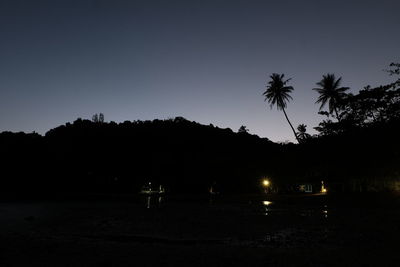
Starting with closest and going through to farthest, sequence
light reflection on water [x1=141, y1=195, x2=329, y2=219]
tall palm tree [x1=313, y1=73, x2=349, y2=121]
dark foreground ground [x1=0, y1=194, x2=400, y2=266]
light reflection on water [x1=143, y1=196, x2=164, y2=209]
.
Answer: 1. dark foreground ground [x1=0, y1=194, x2=400, y2=266]
2. light reflection on water [x1=141, y1=195, x2=329, y2=219]
3. light reflection on water [x1=143, y1=196, x2=164, y2=209]
4. tall palm tree [x1=313, y1=73, x2=349, y2=121]

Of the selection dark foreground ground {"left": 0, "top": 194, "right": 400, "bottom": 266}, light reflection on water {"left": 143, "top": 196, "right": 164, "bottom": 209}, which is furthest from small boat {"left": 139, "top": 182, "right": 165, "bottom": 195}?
dark foreground ground {"left": 0, "top": 194, "right": 400, "bottom": 266}

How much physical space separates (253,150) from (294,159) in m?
22.5

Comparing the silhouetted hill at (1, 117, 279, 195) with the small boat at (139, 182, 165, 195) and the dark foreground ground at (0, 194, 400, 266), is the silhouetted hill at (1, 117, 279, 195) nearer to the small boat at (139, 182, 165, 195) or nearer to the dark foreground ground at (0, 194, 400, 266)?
the small boat at (139, 182, 165, 195)

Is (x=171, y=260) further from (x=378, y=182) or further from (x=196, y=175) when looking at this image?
(x=196, y=175)

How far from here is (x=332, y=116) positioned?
47.8m

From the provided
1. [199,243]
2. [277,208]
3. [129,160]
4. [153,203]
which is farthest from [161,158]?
[199,243]

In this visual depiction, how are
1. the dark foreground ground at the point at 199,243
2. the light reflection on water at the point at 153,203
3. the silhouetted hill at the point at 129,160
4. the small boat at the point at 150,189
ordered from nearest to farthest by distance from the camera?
the dark foreground ground at the point at 199,243 → the light reflection on water at the point at 153,203 → the silhouetted hill at the point at 129,160 → the small boat at the point at 150,189

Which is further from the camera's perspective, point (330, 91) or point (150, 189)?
point (150, 189)

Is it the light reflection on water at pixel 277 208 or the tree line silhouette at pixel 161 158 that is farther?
the tree line silhouette at pixel 161 158

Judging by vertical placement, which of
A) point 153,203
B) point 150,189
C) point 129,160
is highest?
point 129,160

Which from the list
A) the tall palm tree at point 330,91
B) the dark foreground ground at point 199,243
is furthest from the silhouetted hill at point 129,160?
the dark foreground ground at point 199,243

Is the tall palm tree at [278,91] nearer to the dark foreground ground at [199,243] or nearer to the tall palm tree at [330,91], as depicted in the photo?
the tall palm tree at [330,91]

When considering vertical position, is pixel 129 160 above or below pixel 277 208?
above

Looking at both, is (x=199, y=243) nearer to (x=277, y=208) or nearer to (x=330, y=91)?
A: (x=277, y=208)
